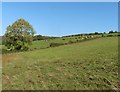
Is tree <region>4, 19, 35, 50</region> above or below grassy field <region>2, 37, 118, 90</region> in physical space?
above

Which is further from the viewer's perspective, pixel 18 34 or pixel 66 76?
pixel 18 34

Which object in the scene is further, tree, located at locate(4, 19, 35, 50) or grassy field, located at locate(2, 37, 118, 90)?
tree, located at locate(4, 19, 35, 50)

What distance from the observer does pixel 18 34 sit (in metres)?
65.1

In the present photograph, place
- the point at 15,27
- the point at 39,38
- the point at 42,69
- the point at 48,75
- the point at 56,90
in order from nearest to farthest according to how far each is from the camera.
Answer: the point at 56,90 < the point at 48,75 < the point at 42,69 < the point at 15,27 < the point at 39,38

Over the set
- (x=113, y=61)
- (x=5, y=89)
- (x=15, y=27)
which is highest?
(x=15, y=27)

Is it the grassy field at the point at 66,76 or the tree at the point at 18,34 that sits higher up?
the tree at the point at 18,34

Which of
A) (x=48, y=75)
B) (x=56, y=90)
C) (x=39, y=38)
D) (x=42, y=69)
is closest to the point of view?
(x=56, y=90)

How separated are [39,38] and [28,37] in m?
24.6

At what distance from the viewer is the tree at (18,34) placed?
64.9 meters

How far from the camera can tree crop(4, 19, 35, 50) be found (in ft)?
213

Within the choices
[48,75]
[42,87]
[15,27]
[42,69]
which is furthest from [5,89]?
[15,27]

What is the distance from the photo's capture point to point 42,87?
15.3 meters

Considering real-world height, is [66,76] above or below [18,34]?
below

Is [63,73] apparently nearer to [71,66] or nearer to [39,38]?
[71,66]
